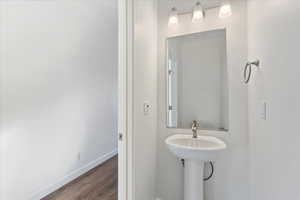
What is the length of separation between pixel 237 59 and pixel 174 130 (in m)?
0.95

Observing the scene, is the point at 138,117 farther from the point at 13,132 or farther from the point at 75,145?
the point at 75,145

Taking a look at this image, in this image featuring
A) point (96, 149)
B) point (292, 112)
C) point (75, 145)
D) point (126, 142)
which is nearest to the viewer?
point (292, 112)

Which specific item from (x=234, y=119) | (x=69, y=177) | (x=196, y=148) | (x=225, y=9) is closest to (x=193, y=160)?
(x=196, y=148)

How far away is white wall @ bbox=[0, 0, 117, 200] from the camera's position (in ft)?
5.72

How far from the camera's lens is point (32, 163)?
6.39 feet

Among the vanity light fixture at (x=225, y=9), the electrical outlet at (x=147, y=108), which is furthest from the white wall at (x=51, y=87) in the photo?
the vanity light fixture at (x=225, y=9)

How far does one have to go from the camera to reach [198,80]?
181 cm

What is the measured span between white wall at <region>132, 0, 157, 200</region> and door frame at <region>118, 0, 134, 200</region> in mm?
38

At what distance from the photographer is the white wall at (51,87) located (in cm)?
174

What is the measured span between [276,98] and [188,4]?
1.35m

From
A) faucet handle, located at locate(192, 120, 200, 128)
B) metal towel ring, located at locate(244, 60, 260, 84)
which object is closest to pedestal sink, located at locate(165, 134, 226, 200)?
faucet handle, located at locate(192, 120, 200, 128)

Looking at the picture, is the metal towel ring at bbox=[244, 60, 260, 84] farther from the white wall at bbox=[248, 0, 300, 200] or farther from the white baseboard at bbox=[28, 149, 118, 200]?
the white baseboard at bbox=[28, 149, 118, 200]

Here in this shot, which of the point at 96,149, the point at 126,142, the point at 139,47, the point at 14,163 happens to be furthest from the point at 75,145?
the point at 139,47

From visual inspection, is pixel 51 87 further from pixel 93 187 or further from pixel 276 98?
pixel 276 98
